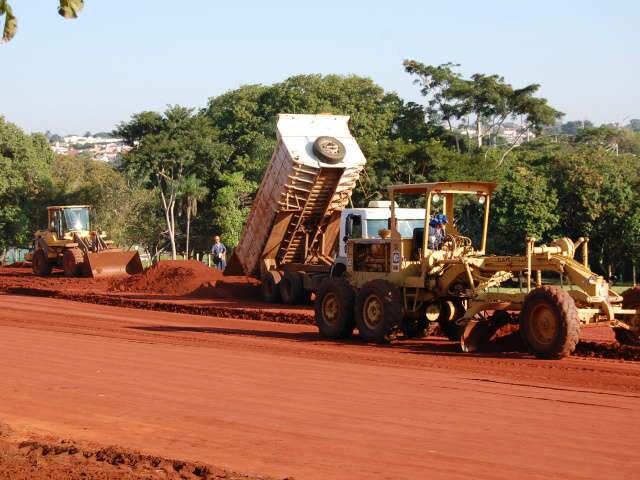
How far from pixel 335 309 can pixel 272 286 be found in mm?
7877

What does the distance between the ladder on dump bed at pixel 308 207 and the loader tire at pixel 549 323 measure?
390 inches

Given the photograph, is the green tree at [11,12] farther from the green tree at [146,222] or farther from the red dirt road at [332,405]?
the green tree at [146,222]

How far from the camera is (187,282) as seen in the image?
2877 cm

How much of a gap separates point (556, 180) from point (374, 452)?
121ft

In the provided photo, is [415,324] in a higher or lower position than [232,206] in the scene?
lower

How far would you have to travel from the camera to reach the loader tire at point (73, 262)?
33969 mm

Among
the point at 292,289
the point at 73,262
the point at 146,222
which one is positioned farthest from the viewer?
the point at 146,222

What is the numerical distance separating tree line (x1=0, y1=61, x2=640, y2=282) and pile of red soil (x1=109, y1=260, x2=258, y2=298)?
1350cm

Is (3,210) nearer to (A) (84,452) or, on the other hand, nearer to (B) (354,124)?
(B) (354,124)

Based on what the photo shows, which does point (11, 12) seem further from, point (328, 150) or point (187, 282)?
point (187, 282)

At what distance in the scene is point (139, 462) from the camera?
8242mm

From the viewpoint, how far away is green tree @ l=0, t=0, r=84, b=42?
22.7 feet

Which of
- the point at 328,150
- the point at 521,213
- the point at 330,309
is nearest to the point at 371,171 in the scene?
the point at 521,213

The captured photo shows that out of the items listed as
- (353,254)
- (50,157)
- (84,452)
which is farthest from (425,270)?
(50,157)
